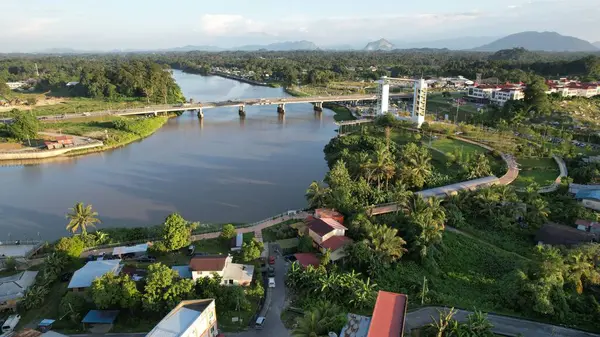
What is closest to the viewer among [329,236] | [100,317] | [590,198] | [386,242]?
[100,317]

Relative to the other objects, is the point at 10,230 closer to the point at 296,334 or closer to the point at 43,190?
the point at 43,190

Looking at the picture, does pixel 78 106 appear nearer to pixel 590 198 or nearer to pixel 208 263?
pixel 208 263

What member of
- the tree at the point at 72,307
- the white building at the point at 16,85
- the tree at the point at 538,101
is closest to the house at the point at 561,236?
the tree at the point at 72,307

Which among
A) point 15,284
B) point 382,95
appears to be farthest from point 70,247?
point 382,95

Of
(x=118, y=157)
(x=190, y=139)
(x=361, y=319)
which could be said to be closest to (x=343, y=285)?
(x=361, y=319)

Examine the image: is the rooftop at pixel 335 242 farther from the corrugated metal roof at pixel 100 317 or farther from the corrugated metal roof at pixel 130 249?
the corrugated metal roof at pixel 100 317
